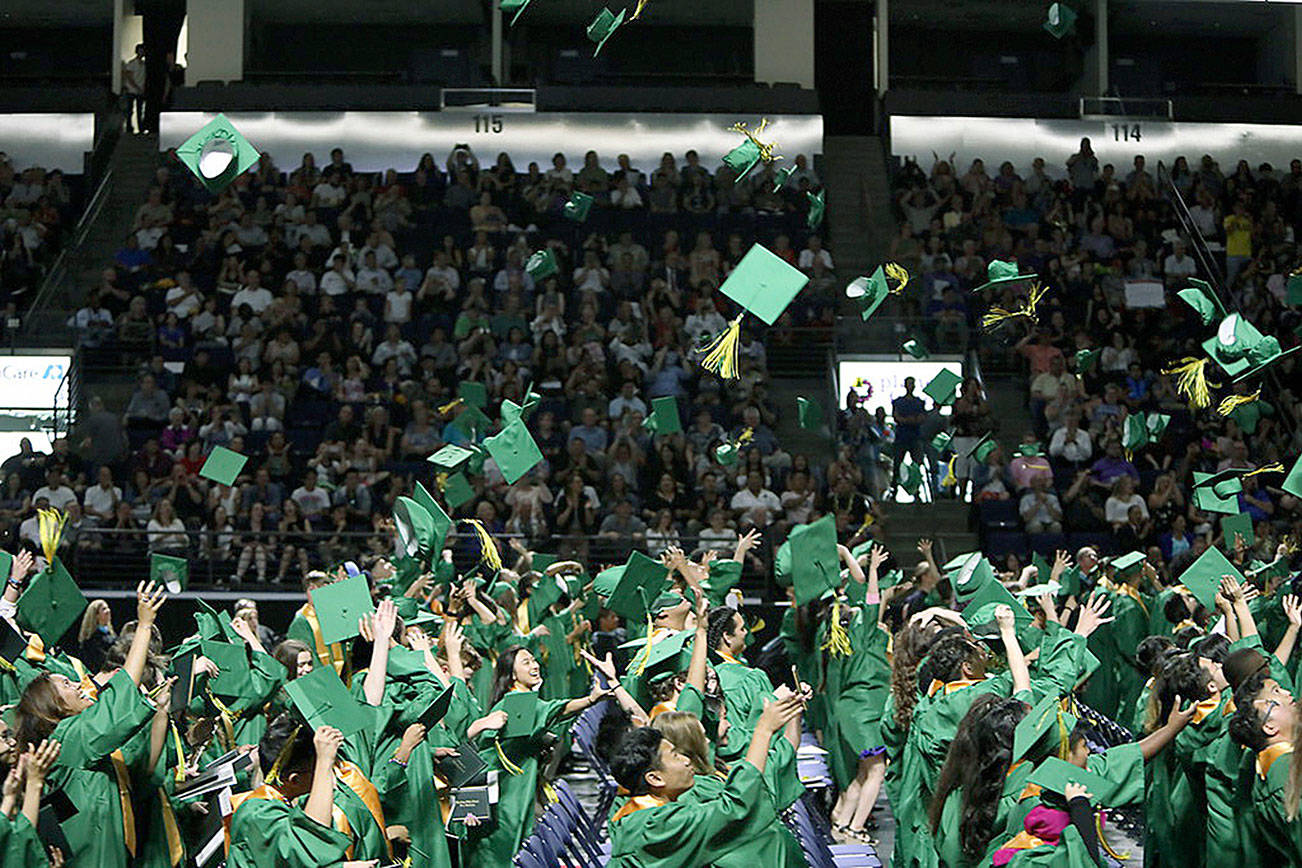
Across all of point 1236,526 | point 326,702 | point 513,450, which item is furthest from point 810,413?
point 326,702

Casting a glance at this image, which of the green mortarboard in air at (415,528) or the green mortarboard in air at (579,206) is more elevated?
the green mortarboard in air at (579,206)

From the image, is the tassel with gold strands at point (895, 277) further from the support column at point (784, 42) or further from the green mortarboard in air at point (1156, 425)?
the support column at point (784, 42)

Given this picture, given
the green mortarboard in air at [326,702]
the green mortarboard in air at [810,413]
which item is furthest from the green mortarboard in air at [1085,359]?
the green mortarboard in air at [326,702]

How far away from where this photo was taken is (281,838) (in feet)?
15.9

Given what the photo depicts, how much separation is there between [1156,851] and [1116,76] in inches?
790

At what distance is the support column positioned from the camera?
25.1 m

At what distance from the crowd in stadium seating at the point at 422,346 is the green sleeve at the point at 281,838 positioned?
437 inches

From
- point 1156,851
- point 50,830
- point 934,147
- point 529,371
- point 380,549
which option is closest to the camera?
point 50,830

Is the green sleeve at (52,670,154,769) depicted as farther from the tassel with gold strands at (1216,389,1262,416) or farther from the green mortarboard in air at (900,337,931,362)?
the green mortarboard in air at (900,337,931,362)

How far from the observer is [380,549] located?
16.1 meters

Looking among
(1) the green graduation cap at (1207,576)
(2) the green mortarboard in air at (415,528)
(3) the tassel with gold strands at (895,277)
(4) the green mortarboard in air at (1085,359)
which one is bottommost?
(1) the green graduation cap at (1207,576)

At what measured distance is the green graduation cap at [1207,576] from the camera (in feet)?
31.1

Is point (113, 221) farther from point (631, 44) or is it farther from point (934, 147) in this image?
point (934, 147)

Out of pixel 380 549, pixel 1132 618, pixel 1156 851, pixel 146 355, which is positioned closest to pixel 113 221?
pixel 146 355
